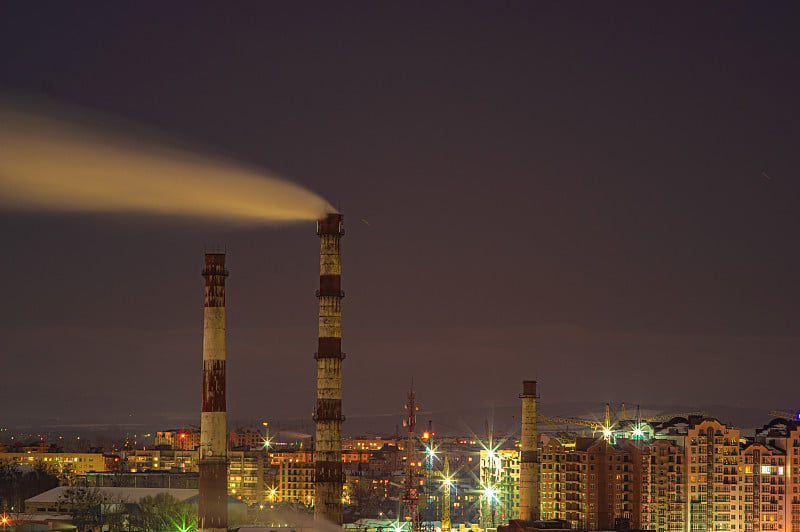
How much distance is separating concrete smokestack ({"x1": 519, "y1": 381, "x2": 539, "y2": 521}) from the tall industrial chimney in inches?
1079

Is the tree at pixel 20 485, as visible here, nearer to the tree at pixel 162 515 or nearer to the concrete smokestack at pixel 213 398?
the tree at pixel 162 515

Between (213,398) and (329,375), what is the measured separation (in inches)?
303

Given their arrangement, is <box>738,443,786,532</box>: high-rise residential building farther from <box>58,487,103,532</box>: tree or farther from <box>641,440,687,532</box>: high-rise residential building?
<box>58,487,103,532</box>: tree

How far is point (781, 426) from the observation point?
9475 cm

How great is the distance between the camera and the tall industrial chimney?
202 ft

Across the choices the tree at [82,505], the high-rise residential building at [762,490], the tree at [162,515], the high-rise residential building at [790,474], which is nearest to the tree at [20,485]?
the tree at [82,505]

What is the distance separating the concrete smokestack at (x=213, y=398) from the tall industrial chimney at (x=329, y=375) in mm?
6626

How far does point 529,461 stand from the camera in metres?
87.8

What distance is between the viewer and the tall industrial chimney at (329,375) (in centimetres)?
6144

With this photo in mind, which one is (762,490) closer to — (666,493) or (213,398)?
(666,493)

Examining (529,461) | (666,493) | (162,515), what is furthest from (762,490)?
(162,515)

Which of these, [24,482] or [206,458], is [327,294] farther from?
[24,482]

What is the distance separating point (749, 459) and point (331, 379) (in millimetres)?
40157

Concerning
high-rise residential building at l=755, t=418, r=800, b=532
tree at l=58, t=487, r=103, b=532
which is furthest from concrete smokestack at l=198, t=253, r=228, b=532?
high-rise residential building at l=755, t=418, r=800, b=532
